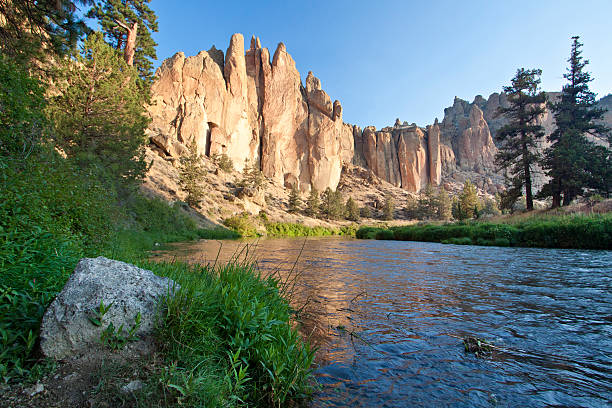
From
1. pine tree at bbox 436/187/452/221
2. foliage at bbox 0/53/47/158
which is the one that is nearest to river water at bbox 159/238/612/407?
foliage at bbox 0/53/47/158

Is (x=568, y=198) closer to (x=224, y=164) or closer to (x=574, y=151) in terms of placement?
(x=574, y=151)

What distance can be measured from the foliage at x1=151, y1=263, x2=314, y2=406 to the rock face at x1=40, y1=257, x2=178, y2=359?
0.22 metres

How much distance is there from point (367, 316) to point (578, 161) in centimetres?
2665

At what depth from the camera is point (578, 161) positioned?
72.7 feet

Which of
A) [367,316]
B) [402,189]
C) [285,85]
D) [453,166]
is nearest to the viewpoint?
[367,316]

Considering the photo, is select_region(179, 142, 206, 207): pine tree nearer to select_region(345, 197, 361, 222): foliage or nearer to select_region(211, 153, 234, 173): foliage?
select_region(211, 153, 234, 173): foliage

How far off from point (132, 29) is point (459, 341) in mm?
28350

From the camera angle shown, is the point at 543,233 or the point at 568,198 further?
the point at 568,198

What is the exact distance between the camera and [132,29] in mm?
22250

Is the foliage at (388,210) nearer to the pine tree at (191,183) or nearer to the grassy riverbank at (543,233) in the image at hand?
the pine tree at (191,183)

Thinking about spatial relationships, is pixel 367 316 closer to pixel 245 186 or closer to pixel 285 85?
pixel 245 186

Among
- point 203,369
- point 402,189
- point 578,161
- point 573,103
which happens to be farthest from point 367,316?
point 402,189

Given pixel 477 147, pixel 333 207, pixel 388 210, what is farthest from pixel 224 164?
pixel 477 147

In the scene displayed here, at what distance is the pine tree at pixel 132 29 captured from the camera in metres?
20.6
